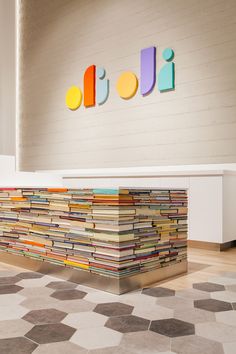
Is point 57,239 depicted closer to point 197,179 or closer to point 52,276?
point 52,276

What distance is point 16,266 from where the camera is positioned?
2453mm

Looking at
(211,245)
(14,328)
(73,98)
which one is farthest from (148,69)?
(14,328)

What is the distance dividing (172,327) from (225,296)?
53 centimetres

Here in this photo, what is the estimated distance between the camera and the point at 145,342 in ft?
4.19

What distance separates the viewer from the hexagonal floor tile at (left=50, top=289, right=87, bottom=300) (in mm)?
1788

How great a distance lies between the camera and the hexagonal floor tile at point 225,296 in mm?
1788

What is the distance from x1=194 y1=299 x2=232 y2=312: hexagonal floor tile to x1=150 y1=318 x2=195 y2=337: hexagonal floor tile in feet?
0.73

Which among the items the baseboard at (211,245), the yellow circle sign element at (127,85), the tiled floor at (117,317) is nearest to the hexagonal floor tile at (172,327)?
the tiled floor at (117,317)

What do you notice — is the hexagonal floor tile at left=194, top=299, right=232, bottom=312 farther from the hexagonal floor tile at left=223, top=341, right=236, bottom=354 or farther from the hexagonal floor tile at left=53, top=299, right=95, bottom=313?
the hexagonal floor tile at left=53, top=299, right=95, bottom=313

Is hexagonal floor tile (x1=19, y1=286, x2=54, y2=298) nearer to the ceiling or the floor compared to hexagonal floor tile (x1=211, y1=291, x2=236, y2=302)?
nearer to the ceiling

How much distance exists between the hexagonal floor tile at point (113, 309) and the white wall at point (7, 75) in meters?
3.93

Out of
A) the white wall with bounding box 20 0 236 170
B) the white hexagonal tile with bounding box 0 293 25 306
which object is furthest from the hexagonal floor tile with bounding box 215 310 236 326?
the white wall with bounding box 20 0 236 170

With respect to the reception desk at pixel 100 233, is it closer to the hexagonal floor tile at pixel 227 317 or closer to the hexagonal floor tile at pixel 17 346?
the hexagonal floor tile at pixel 227 317

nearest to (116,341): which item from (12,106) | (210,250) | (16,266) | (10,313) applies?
(10,313)
